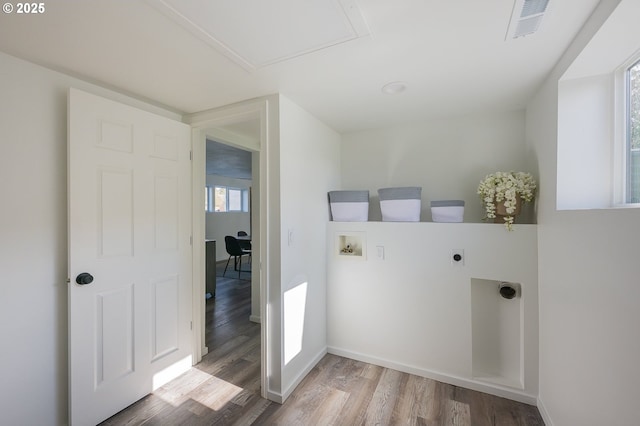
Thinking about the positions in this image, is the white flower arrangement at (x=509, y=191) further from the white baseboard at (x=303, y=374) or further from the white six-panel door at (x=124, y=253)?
the white six-panel door at (x=124, y=253)

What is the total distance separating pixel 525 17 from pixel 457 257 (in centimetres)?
152

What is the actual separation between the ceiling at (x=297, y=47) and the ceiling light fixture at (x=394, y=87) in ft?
0.14

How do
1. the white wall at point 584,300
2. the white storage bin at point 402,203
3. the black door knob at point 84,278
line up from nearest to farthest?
1. the white wall at point 584,300
2. the black door knob at point 84,278
3. the white storage bin at point 402,203

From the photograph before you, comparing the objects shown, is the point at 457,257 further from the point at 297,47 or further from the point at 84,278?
the point at 84,278

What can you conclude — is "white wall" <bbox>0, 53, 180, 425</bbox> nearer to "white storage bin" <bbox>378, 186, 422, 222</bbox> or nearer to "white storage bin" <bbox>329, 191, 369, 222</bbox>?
"white storage bin" <bbox>329, 191, 369, 222</bbox>

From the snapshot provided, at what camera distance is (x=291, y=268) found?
6.67ft

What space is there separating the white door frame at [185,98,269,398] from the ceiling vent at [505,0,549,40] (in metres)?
1.47

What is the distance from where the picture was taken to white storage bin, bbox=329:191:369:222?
8.04ft

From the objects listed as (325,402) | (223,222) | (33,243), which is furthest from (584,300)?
(223,222)

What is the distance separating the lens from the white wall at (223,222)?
709 centimetres

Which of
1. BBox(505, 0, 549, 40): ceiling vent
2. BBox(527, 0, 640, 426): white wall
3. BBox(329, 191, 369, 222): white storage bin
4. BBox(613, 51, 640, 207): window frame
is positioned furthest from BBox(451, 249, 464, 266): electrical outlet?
BBox(505, 0, 549, 40): ceiling vent

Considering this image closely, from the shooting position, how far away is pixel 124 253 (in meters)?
1.80

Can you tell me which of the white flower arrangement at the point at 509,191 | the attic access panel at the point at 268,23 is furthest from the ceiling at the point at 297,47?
the white flower arrangement at the point at 509,191

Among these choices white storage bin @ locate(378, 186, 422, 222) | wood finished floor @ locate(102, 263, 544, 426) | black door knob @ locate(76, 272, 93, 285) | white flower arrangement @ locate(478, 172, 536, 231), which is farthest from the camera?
white storage bin @ locate(378, 186, 422, 222)
